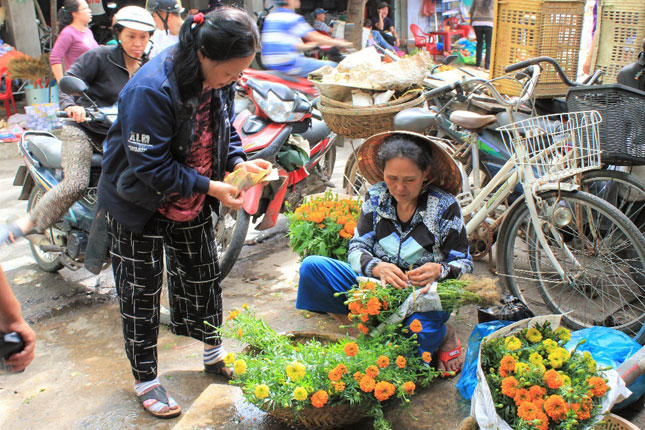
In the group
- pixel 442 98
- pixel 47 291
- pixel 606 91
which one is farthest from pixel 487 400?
pixel 47 291

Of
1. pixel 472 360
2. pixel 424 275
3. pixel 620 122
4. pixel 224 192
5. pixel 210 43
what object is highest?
pixel 210 43

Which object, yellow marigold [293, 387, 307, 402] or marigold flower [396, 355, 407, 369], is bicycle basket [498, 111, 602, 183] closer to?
marigold flower [396, 355, 407, 369]

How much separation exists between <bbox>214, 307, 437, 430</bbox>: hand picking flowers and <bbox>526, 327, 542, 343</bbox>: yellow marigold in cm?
44

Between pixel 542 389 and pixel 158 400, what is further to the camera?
pixel 158 400

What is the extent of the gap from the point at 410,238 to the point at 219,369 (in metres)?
1.26

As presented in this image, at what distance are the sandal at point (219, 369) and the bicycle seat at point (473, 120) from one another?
7.00 ft

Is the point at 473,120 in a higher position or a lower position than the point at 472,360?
higher

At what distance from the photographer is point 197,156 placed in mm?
2590

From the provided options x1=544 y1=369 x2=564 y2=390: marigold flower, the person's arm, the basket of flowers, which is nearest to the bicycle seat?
the basket of flowers

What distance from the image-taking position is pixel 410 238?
2.80 meters

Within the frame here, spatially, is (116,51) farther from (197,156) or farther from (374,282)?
(374,282)

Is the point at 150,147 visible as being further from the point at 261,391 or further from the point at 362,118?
the point at 362,118

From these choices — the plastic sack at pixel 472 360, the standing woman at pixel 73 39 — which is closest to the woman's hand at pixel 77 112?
the plastic sack at pixel 472 360

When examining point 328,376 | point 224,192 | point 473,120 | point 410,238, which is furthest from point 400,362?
point 473,120
